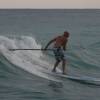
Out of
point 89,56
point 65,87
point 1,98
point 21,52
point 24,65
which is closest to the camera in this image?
point 1,98

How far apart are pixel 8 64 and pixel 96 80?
4961 mm

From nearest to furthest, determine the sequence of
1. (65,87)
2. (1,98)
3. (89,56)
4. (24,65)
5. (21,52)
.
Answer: (1,98), (65,87), (24,65), (21,52), (89,56)

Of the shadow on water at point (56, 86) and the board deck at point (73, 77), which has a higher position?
the board deck at point (73, 77)

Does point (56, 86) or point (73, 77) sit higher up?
point (73, 77)

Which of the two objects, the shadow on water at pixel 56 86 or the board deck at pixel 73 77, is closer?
the shadow on water at pixel 56 86

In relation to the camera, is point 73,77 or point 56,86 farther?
point 73,77

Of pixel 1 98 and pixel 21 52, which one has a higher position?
pixel 21 52

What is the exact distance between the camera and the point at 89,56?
26.2 meters

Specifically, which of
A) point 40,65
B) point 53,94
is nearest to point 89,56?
point 40,65

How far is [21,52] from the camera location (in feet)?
75.3

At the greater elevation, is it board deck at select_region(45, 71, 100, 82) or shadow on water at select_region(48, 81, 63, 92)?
board deck at select_region(45, 71, 100, 82)

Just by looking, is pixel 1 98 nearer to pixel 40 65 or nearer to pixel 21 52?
pixel 40 65

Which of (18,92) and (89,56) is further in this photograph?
(89,56)

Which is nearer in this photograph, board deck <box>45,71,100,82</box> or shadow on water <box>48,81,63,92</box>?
shadow on water <box>48,81,63,92</box>
